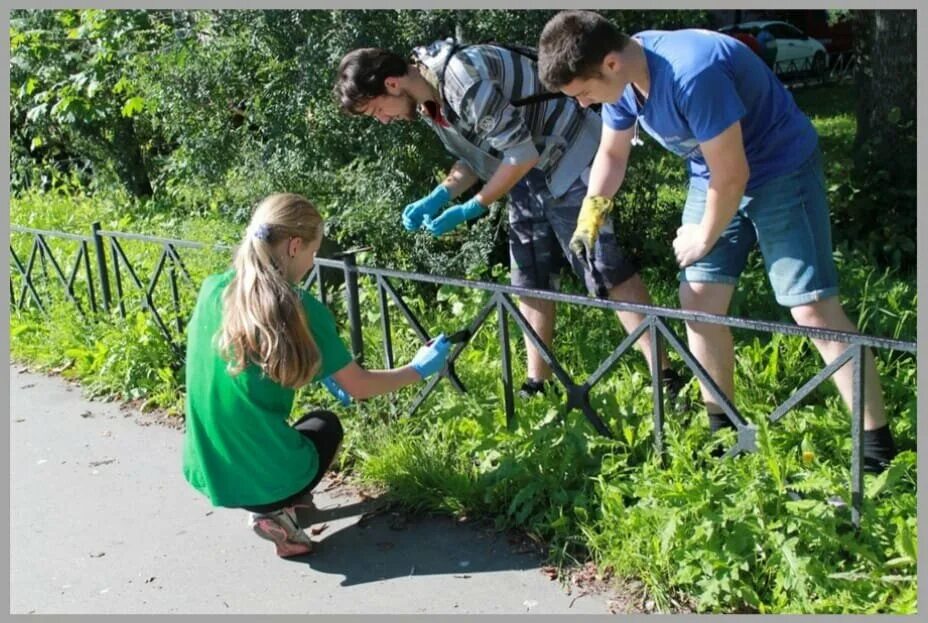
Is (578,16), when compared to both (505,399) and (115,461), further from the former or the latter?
(115,461)

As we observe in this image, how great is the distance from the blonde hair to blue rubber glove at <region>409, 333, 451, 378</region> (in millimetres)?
431

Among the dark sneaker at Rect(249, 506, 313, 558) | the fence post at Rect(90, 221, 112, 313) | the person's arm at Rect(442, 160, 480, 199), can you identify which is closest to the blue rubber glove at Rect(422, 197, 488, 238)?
the person's arm at Rect(442, 160, 480, 199)

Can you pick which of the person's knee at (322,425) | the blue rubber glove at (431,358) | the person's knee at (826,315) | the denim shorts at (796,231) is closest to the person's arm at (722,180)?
the denim shorts at (796,231)

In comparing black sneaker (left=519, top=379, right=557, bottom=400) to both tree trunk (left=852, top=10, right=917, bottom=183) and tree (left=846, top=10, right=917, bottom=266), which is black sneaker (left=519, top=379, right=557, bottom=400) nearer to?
tree (left=846, top=10, right=917, bottom=266)

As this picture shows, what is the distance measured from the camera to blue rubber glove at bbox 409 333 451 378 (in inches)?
141

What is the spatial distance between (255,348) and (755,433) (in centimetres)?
158

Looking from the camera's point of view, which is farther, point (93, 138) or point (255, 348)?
point (93, 138)

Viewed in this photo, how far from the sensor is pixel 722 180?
2996mm

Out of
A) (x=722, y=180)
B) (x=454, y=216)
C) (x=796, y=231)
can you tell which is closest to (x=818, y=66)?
(x=454, y=216)

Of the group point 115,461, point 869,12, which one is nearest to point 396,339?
point 115,461

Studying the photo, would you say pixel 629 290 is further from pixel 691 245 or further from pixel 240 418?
pixel 240 418

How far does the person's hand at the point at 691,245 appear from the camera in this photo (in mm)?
3182

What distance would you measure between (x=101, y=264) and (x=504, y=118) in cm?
297

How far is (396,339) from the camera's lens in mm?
4984
